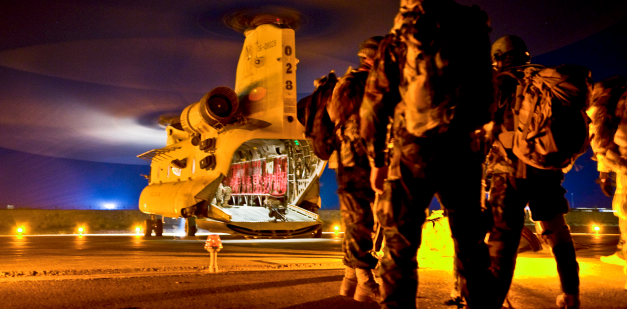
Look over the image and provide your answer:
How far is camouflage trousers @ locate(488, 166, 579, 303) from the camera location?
3.23 meters

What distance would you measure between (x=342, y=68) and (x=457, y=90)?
15211 mm

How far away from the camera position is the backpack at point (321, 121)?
15.7 ft

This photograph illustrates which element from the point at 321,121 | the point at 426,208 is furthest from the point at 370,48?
the point at 426,208

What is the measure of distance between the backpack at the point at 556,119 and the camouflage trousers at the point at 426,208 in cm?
65

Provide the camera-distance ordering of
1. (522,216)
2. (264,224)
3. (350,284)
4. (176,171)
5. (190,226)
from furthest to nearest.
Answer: (176,171) → (190,226) → (264,224) → (350,284) → (522,216)

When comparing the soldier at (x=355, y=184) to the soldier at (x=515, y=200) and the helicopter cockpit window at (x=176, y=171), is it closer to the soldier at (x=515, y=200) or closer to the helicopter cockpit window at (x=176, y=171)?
the soldier at (x=515, y=200)

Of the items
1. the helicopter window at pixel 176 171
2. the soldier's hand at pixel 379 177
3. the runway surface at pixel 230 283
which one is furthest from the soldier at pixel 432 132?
the helicopter window at pixel 176 171

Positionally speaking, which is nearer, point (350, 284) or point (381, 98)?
point (381, 98)

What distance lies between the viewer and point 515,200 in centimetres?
331

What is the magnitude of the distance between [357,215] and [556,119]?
1.71 metres

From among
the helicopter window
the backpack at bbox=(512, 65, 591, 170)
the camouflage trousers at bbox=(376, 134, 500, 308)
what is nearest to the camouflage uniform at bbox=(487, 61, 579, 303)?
the backpack at bbox=(512, 65, 591, 170)

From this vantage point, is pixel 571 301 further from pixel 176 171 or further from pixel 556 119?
pixel 176 171

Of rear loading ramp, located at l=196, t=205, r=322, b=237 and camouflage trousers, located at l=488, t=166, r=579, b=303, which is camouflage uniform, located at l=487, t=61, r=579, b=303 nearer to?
camouflage trousers, located at l=488, t=166, r=579, b=303

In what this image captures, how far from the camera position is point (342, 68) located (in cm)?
1759
